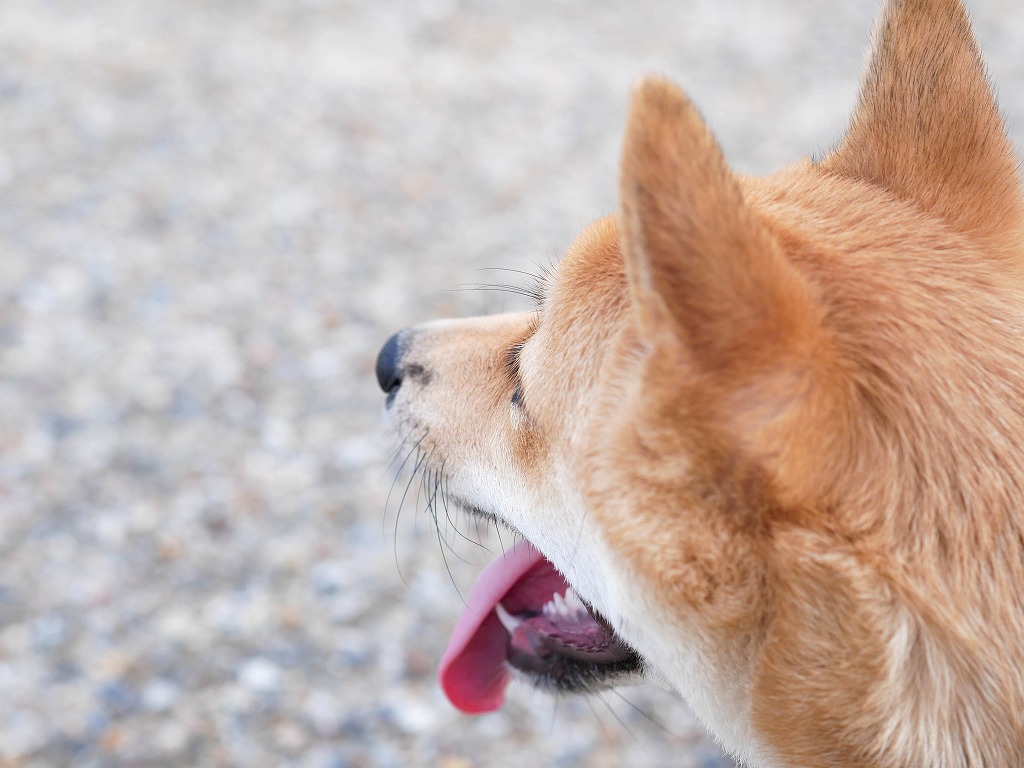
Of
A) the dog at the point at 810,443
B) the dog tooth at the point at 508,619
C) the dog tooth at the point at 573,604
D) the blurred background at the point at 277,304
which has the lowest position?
the dog at the point at 810,443

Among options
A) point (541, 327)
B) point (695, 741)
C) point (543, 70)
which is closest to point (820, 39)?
point (543, 70)

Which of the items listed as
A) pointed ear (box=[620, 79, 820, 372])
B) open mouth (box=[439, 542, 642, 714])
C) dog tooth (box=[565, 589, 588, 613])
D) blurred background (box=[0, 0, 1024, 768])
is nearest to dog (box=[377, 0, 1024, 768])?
pointed ear (box=[620, 79, 820, 372])

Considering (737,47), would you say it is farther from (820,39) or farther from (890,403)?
(890,403)

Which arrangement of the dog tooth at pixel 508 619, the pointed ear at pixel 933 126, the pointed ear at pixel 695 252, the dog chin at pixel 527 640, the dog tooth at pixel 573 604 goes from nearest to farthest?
the pointed ear at pixel 695 252
the pointed ear at pixel 933 126
the dog chin at pixel 527 640
the dog tooth at pixel 573 604
the dog tooth at pixel 508 619

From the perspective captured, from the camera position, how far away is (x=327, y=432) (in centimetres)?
451

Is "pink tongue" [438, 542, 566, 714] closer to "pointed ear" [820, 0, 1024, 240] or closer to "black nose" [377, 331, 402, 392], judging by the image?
"black nose" [377, 331, 402, 392]

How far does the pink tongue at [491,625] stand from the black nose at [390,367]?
53cm

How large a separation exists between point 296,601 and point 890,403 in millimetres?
2721

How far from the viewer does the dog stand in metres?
1.38

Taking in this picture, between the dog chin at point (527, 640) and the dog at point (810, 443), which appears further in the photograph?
the dog chin at point (527, 640)

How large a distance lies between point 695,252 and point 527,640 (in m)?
1.36

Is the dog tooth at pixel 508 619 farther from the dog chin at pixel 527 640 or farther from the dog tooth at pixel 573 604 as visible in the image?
the dog tooth at pixel 573 604

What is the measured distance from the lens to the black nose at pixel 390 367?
246 centimetres

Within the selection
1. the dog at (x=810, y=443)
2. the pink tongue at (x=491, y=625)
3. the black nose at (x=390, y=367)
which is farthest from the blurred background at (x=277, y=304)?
the dog at (x=810, y=443)
